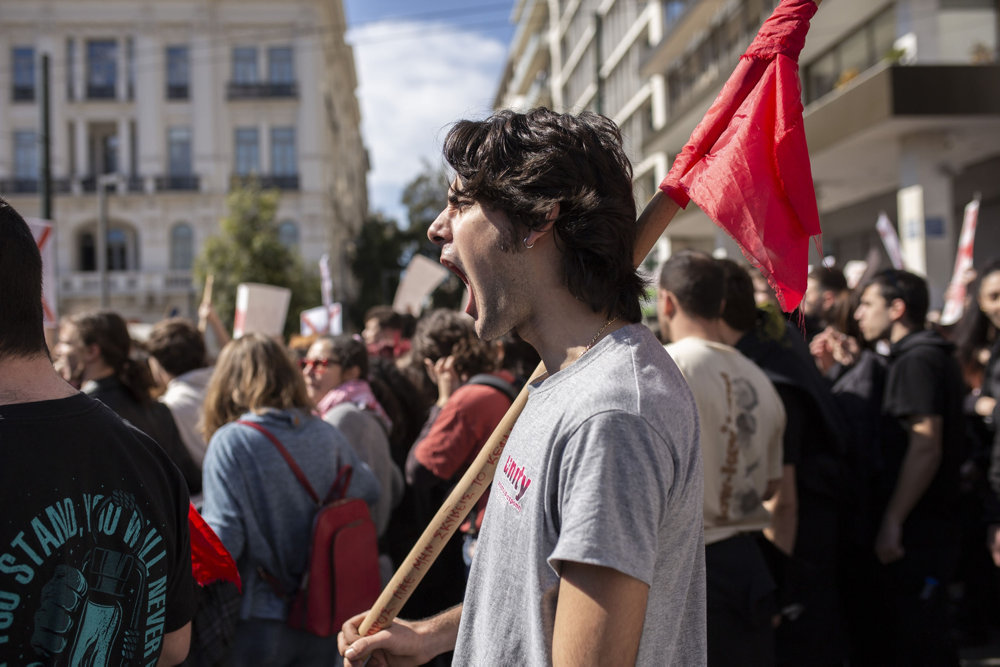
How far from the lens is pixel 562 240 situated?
58.5 inches

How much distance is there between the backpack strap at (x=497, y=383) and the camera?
3.71 metres

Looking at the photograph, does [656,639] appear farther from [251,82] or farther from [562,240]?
[251,82]

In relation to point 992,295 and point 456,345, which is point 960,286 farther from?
point 456,345

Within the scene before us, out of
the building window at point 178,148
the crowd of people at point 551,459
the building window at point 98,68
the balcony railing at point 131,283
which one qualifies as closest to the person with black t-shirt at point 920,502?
the crowd of people at point 551,459

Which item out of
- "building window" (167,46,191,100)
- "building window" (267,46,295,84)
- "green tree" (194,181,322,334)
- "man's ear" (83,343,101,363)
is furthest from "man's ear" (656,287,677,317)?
"building window" (167,46,191,100)

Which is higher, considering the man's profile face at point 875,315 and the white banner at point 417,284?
the white banner at point 417,284

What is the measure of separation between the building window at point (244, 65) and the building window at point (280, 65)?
0.69 meters

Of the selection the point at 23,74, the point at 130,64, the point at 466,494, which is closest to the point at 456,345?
the point at 466,494

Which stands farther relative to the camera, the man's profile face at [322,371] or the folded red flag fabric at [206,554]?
the man's profile face at [322,371]

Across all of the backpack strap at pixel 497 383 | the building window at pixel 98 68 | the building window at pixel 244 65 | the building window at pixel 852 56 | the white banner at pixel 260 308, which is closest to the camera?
the backpack strap at pixel 497 383

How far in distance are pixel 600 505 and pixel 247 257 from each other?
110 ft

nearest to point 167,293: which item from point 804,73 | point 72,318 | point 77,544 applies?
point 804,73

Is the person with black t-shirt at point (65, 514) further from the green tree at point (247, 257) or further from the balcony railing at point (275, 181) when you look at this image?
the balcony railing at point (275, 181)

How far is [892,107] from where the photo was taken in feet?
37.7
